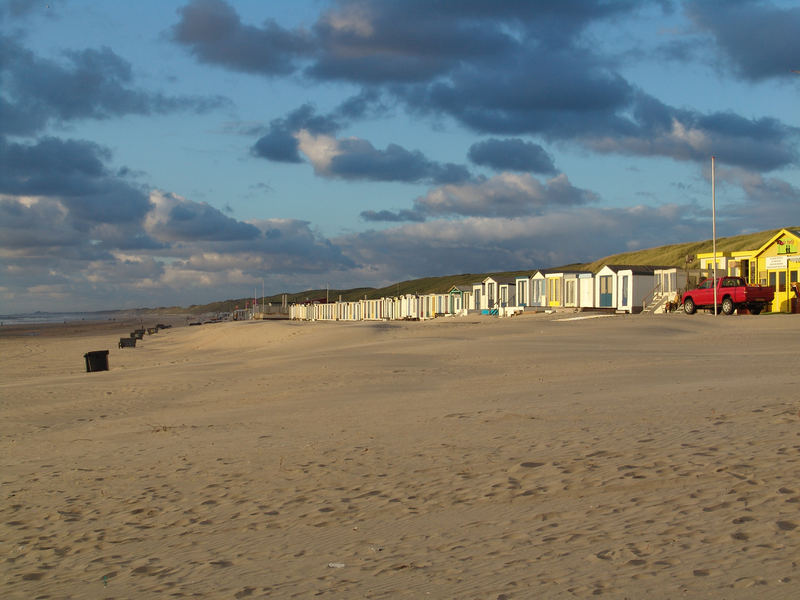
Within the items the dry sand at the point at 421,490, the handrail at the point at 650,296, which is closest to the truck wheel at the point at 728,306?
the handrail at the point at 650,296

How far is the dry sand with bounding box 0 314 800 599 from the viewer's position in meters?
5.41

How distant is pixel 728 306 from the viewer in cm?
3697

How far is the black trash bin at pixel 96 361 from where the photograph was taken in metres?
27.6

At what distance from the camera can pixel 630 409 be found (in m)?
11.4

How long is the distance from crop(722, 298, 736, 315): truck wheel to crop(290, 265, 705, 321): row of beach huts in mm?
4992

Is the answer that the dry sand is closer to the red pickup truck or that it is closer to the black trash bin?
the black trash bin

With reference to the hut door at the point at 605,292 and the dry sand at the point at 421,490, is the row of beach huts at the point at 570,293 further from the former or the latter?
the dry sand at the point at 421,490

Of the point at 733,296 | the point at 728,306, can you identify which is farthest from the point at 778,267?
the point at 728,306

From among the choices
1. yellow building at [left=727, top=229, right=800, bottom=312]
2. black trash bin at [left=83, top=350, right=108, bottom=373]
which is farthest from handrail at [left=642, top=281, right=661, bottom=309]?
black trash bin at [left=83, top=350, right=108, bottom=373]

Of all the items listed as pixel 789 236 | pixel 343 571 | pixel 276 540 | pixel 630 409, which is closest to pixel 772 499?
pixel 343 571

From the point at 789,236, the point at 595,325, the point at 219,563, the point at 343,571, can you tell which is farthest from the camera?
the point at 789,236

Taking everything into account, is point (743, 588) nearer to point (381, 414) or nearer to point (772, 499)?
point (772, 499)

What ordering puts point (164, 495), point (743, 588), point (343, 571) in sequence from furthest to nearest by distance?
1. point (164, 495)
2. point (343, 571)
3. point (743, 588)

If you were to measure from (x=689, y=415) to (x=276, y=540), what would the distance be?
6515 millimetres
